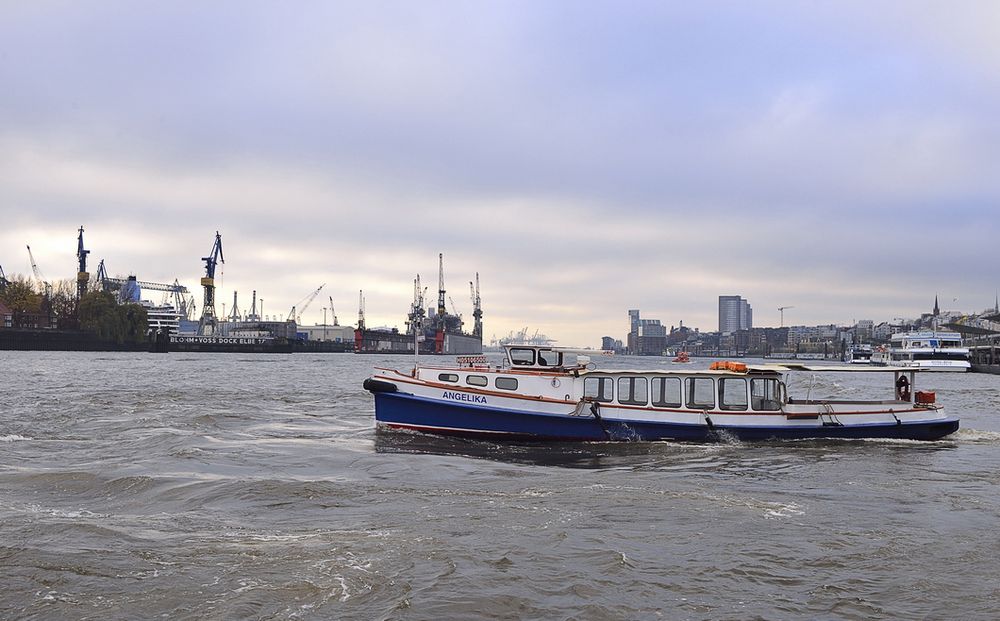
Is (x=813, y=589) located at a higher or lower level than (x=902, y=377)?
lower

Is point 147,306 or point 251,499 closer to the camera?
point 251,499

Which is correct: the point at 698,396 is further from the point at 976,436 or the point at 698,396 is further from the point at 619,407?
the point at 976,436

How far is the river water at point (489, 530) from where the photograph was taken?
10562mm

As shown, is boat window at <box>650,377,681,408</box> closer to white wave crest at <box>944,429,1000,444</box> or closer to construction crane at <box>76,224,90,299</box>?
white wave crest at <box>944,429,1000,444</box>

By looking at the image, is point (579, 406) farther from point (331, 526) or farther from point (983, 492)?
point (331, 526)

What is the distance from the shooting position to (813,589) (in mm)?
11281

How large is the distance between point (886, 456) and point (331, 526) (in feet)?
63.0

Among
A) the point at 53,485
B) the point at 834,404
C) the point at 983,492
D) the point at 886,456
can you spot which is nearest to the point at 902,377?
the point at 834,404

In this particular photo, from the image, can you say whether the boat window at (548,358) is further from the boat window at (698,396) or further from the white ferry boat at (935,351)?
the white ferry boat at (935,351)

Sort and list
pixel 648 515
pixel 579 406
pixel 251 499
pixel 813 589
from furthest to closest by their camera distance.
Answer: pixel 579 406 → pixel 251 499 → pixel 648 515 → pixel 813 589

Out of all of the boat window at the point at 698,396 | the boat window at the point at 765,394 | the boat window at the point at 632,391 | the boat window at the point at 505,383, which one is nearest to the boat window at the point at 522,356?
the boat window at the point at 505,383

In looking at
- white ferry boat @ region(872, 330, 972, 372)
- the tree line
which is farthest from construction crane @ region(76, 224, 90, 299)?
white ferry boat @ region(872, 330, 972, 372)

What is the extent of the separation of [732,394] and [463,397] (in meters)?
9.83

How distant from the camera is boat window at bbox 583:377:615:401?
27.9m
